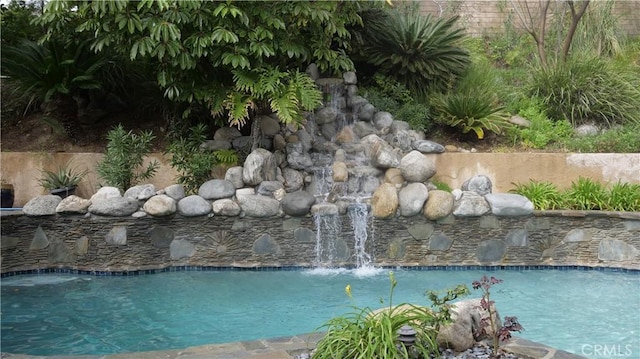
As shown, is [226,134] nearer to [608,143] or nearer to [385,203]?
[385,203]

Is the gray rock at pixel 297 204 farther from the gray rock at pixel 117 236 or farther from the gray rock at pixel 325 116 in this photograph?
the gray rock at pixel 325 116

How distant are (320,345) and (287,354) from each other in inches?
14.3

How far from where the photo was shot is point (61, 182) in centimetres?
760

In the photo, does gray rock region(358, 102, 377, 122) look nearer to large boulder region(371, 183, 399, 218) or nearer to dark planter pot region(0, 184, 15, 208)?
large boulder region(371, 183, 399, 218)

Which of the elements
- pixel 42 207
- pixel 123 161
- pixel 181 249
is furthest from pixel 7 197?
pixel 181 249

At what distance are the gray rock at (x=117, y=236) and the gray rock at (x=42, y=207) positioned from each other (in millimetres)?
645

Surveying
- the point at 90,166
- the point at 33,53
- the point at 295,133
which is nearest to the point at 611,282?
the point at 295,133

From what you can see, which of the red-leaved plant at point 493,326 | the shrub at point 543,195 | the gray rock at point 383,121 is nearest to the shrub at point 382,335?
the red-leaved plant at point 493,326

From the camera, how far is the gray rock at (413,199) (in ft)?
23.1

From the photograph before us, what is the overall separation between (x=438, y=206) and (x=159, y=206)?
3042 millimetres

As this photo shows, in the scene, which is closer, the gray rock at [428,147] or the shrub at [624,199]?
the shrub at [624,199]

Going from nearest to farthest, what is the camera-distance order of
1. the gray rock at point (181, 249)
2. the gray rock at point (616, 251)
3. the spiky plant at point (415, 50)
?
the gray rock at point (181, 249) < the gray rock at point (616, 251) < the spiky plant at point (415, 50)

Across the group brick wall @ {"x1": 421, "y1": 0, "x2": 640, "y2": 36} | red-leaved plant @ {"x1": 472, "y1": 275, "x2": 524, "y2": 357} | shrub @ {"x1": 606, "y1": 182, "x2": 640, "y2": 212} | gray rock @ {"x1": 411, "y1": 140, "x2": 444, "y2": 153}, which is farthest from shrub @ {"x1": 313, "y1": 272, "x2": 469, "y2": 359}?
brick wall @ {"x1": 421, "y1": 0, "x2": 640, "y2": 36}

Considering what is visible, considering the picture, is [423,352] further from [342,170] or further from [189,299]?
[342,170]
